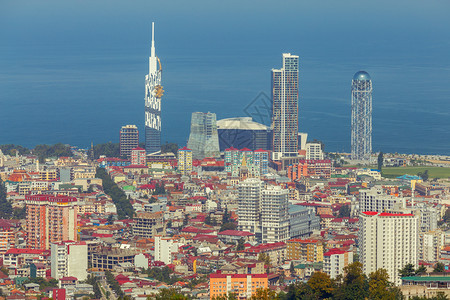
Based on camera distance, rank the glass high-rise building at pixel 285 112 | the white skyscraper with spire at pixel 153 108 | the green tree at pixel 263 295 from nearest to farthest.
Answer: the green tree at pixel 263 295 < the glass high-rise building at pixel 285 112 < the white skyscraper with spire at pixel 153 108

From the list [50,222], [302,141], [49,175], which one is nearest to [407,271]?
[50,222]

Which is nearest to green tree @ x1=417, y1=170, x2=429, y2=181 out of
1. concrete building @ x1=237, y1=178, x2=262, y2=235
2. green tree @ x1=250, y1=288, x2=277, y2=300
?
concrete building @ x1=237, y1=178, x2=262, y2=235

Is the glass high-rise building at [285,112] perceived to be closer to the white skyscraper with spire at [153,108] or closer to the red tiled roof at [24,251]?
the white skyscraper with spire at [153,108]

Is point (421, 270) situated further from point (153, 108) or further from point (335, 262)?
point (153, 108)

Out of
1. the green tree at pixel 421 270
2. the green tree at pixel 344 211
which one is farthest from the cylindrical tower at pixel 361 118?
the green tree at pixel 421 270

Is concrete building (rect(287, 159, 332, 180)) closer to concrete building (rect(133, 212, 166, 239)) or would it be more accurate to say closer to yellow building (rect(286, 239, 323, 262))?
concrete building (rect(133, 212, 166, 239))

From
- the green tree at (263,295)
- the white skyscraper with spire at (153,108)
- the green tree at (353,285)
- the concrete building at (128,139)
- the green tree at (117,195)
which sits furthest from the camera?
the white skyscraper with spire at (153,108)
